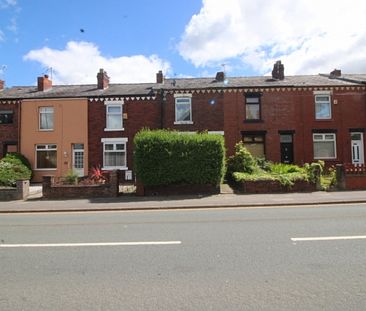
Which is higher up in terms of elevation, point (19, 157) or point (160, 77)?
point (160, 77)

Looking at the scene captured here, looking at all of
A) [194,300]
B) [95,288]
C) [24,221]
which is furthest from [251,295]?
[24,221]

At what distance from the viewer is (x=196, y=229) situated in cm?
895

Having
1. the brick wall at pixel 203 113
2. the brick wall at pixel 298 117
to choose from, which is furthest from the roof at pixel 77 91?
the brick wall at pixel 298 117

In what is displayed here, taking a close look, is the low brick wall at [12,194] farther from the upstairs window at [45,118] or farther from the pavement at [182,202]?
the upstairs window at [45,118]

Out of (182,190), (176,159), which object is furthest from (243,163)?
(176,159)

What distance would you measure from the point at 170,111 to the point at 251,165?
7.52m

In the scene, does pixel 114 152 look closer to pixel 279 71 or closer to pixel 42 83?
pixel 42 83

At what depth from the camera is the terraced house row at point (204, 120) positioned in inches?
1009

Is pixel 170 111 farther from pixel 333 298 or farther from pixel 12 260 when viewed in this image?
pixel 333 298

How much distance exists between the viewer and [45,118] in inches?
1041

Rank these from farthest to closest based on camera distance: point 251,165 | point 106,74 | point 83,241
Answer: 1. point 106,74
2. point 251,165
3. point 83,241

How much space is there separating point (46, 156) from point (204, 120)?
10903 millimetres

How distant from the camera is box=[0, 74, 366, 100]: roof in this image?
25.8 meters

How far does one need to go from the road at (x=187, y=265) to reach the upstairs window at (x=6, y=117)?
60.8ft
